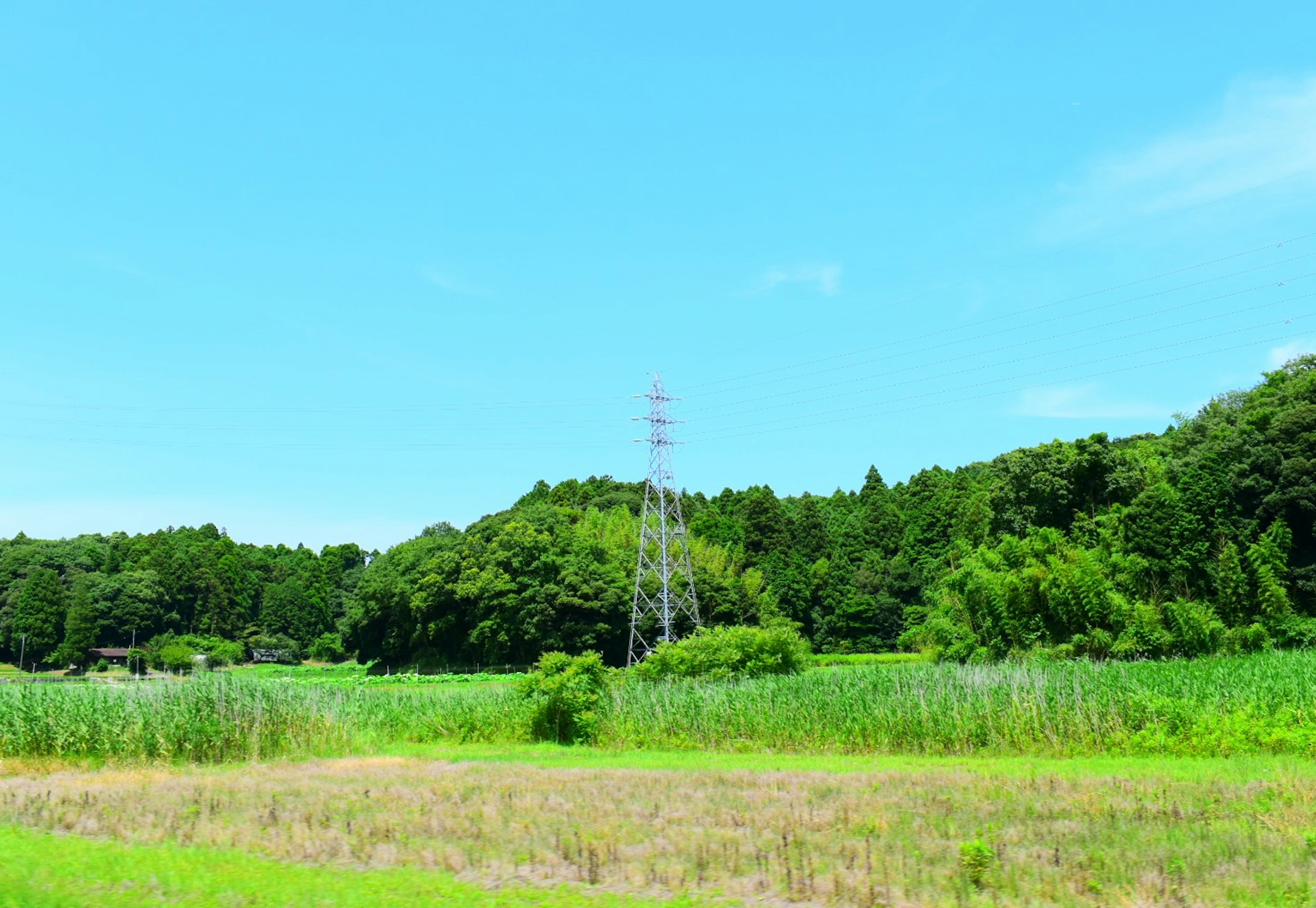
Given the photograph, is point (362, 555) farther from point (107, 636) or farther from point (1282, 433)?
point (1282, 433)

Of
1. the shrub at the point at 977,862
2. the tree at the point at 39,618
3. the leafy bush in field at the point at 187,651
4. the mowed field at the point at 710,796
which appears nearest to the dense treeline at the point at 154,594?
the tree at the point at 39,618

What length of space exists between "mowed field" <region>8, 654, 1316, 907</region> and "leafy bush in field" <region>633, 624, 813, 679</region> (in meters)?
5.47

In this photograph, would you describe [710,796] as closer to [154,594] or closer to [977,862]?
[977,862]

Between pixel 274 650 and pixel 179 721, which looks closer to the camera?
pixel 179 721

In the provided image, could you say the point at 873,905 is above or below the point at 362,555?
below

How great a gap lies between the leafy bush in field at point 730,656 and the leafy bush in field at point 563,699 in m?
5.33

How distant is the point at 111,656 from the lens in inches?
3994

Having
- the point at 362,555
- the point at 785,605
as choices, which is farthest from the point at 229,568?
the point at 785,605

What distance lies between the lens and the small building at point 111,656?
100125 millimetres

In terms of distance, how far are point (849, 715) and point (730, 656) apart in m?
10.5

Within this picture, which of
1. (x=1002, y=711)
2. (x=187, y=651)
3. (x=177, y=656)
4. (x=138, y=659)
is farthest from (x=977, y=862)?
(x=138, y=659)

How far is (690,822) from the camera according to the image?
38.5 ft

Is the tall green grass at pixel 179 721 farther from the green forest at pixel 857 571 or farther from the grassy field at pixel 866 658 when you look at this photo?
the grassy field at pixel 866 658

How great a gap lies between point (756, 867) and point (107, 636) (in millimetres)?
116008
